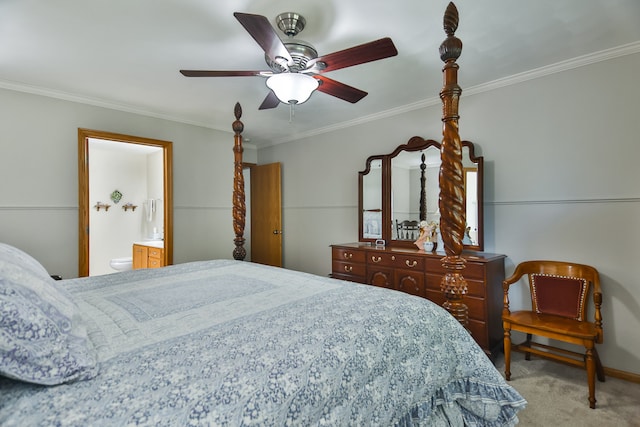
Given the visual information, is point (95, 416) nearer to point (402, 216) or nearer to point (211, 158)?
point (402, 216)

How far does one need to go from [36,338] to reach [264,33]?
5.26 ft

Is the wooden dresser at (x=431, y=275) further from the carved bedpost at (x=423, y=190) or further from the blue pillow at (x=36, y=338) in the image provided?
the blue pillow at (x=36, y=338)

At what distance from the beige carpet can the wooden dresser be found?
316 millimetres

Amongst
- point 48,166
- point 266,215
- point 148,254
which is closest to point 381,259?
point 266,215

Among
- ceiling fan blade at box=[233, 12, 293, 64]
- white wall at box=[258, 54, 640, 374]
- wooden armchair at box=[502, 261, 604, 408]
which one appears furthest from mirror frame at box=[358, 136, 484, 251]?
ceiling fan blade at box=[233, 12, 293, 64]

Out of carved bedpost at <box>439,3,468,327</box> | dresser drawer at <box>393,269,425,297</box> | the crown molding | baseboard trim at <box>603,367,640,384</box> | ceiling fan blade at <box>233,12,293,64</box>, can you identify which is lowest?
baseboard trim at <box>603,367,640,384</box>

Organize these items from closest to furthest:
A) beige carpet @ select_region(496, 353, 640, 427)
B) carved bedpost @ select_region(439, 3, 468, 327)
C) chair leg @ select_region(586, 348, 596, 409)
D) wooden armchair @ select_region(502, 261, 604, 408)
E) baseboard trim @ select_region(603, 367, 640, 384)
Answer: carved bedpost @ select_region(439, 3, 468, 327) → beige carpet @ select_region(496, 353, 640, 427) → chair leg @ select_region(586, 348, 596, 409) → wooden armchair @ select_region(502, 261, 604, 408) → baseboard trim @ select_region(603, 367, 640, 384)

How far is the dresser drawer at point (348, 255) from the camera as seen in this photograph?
3535 mm

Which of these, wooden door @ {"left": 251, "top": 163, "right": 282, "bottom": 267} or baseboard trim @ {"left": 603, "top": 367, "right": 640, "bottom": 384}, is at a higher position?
wooden door @ {"left": 251, "top": 163, "right": 282, "bottom": 267}

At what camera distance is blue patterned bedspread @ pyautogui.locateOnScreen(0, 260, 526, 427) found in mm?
760

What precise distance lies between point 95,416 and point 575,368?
3250 mm

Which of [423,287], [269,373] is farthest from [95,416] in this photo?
[423,287]

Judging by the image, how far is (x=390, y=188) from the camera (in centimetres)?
380

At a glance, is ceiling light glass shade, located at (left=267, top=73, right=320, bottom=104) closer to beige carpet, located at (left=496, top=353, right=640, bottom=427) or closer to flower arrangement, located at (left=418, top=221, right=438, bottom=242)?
flower arrangement, located at (left=418, top=221, right=438, bottom=242)
